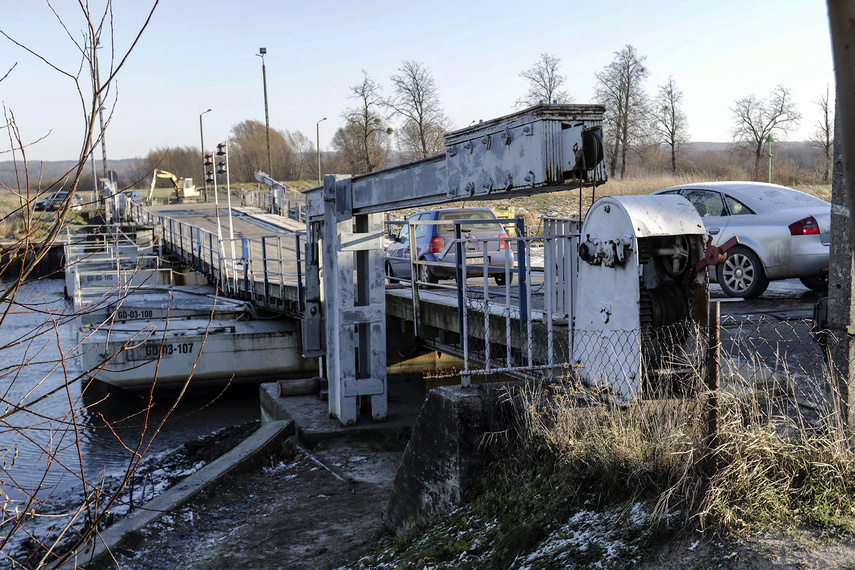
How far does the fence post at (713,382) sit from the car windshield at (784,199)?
21.0 feet

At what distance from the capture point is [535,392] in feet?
20.5

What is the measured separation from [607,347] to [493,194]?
6.23 feet

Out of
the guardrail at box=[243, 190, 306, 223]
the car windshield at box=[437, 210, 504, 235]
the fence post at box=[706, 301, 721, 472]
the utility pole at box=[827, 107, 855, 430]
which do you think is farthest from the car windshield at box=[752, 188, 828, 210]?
the guardrail at box=[243, 190, 306, 223]

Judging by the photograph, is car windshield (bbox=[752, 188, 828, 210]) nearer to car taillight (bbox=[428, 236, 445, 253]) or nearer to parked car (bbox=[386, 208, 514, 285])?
parked car (bbox=[386, 208, 514, 285])

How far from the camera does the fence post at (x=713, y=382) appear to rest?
4.21 meters

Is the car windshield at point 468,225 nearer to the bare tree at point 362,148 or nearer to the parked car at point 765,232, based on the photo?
the parked car at point 765,232

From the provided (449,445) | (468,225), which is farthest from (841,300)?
(468,225)

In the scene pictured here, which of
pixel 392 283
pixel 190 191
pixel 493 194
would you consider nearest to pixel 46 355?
pixel 392 283

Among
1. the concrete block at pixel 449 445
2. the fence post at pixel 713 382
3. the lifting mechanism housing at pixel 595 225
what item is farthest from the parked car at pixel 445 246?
the fence post at pixel 713 382

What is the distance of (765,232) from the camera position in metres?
9.79

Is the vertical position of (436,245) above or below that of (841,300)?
above

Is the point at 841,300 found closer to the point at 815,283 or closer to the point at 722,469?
the point at 722,469

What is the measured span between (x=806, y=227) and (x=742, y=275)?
1023 mm

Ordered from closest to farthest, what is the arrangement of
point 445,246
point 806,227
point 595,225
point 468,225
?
point 595,225 → point 806,227 → point 445,246 → point 468,225
